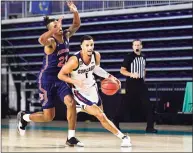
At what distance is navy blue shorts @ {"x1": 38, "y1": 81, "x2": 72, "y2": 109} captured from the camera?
276 inches

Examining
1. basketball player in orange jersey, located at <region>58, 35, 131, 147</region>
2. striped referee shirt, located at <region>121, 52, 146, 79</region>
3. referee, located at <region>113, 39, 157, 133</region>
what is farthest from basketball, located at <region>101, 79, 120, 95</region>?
striped referee shirt, located at <region>121, 52, 146, 79</region>

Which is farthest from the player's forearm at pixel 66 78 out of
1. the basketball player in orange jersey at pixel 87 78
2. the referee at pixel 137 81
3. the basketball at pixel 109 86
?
the referee at pixel 137 81

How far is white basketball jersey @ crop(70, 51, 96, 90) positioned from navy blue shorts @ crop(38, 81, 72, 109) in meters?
0.19

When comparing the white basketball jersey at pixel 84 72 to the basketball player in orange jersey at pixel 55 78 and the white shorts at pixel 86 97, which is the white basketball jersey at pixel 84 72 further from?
the basketball player in orange jersey at pixel 55 78

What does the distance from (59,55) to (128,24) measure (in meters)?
7.25

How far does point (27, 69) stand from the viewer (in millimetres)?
15258

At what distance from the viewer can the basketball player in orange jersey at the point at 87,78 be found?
6.70m

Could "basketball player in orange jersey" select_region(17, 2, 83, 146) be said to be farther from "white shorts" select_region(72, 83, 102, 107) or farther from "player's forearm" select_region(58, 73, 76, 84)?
"player's forearm" select_region(58, 73, 76, 84)

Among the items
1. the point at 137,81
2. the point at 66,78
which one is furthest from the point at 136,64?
the point at 66,78

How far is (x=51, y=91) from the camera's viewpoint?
713 cm

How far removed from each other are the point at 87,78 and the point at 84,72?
3.5 inches

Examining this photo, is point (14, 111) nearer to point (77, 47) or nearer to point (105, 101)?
point (77, 47)

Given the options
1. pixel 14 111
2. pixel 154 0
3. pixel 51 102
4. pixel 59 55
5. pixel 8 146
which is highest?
pixel 154 0

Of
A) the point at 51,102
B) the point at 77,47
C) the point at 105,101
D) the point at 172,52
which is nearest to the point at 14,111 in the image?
the point at 77,47
